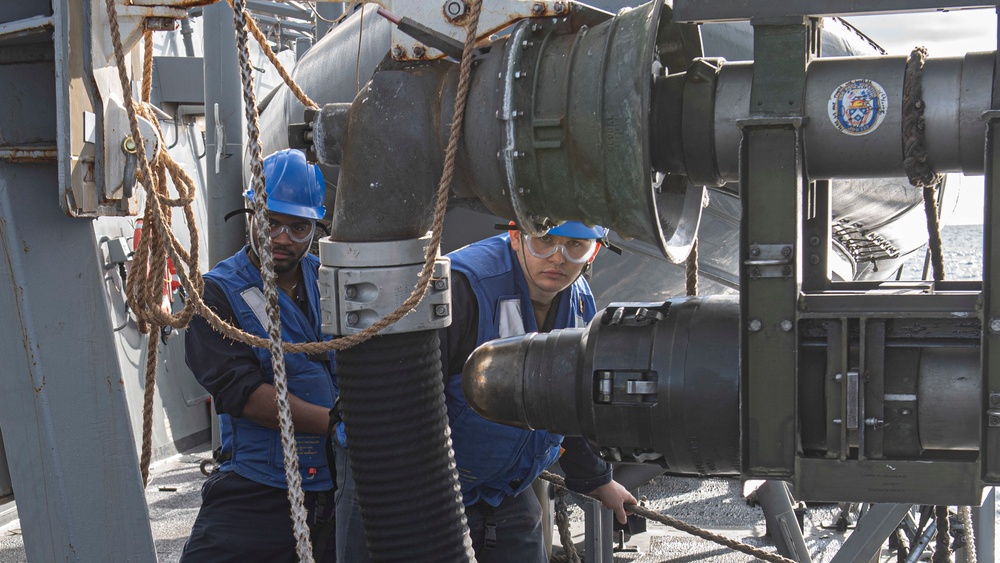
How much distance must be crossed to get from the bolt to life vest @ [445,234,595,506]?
1.16 meters

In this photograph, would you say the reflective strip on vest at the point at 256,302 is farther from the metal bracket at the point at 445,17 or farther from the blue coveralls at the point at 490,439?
the metal bracket at the point at 445,17

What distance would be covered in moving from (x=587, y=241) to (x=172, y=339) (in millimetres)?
5593

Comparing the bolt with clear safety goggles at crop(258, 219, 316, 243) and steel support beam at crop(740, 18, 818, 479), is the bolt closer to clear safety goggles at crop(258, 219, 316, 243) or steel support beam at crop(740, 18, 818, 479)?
steel support beam at crop(740, 18, 818, 479)

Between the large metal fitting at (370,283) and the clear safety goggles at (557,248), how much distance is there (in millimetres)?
972

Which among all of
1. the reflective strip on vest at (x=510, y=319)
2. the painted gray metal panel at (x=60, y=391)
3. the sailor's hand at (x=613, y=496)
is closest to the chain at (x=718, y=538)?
the sailor's hand at (x=613, y=496)

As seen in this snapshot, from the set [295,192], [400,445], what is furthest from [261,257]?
[295,192]

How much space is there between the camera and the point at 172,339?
323 inches

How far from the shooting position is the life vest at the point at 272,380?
3.43 metres

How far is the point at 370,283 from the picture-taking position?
7.66 ft

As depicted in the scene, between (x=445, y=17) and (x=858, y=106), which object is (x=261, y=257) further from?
(x=858, y=106)

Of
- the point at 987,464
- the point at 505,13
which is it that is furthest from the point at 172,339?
the point at 987,464

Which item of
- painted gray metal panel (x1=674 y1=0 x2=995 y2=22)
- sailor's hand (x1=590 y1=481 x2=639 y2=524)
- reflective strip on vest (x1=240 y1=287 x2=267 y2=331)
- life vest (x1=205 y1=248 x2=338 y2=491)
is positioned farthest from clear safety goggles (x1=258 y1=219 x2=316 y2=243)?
painted gray metal panel (x1=674 y1=0 x2=995 y2=22)

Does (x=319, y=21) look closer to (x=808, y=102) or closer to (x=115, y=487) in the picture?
(x=115, y=487)

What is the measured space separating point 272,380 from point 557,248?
1048 mm
